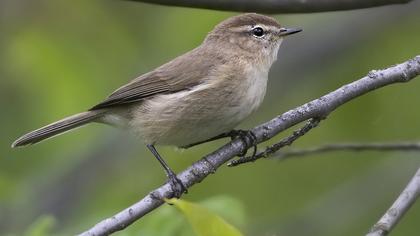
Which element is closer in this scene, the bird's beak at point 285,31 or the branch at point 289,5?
the branch at point 289,5

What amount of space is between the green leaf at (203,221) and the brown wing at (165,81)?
2917 mm

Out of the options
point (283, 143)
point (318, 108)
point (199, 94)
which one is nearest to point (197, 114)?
point (199, 94)

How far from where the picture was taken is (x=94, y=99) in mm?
7531

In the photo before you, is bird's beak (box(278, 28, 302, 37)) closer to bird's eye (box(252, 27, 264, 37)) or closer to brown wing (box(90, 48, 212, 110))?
bird's eye (box(252, 27, 264, 37))

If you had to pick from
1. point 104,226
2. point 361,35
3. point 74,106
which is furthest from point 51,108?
point 104,226

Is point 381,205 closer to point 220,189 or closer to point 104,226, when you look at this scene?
point 220,189

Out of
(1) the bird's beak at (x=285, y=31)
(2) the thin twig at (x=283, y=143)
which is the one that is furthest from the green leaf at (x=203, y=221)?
(1) the bird's beak at (x=285, y=31)

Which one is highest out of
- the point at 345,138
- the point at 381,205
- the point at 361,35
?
the point at 361,35

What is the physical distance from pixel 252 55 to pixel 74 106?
6.96ft

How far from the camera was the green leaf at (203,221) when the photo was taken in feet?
9.36

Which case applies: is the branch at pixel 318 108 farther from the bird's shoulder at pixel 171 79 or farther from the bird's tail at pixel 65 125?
the bird's tail at pixel 65 125

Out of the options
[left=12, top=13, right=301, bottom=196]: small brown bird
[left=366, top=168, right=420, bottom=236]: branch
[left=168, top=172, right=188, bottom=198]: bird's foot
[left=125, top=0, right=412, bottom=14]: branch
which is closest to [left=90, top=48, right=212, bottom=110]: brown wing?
[left=12, top=13, right=301, bottom=196]: small brown bird

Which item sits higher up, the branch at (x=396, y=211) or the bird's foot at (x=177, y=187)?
the bird's foot at (x=177, y=187)

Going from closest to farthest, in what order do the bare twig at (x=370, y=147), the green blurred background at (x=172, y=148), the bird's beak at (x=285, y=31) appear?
the bare twig at (x=370, y=147) < the bird's beak at (x=285, y=31) < the green blurred background at (x=172, y=148)
